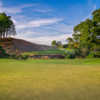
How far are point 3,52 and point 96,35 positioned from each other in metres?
8.14

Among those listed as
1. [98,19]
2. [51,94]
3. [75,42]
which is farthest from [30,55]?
[51,94]

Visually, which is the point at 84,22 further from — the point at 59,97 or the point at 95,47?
the point at 59,97

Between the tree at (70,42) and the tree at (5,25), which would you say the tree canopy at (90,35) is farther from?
the tree at (5,25)

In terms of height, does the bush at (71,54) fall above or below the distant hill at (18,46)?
below

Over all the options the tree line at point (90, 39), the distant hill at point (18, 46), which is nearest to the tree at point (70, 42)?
the tree line at point (90, 39)

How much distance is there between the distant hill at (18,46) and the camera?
30.2ft

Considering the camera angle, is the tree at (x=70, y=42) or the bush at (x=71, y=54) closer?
the bush at (x=71, y=54)

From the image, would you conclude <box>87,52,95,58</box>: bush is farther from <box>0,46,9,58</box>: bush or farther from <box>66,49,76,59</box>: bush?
<box>0,46,9,58</box>: bush

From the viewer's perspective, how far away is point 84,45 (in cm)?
898

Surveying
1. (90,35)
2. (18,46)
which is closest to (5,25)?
(18,46)

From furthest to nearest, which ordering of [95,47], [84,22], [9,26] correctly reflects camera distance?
[9,26], [84,22], [95,47]

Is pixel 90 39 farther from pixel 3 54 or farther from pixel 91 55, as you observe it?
pixel 3 54

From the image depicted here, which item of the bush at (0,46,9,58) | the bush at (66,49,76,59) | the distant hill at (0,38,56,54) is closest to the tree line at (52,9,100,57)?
the bush at (66,49,76,59)

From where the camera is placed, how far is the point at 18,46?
9.73 m
